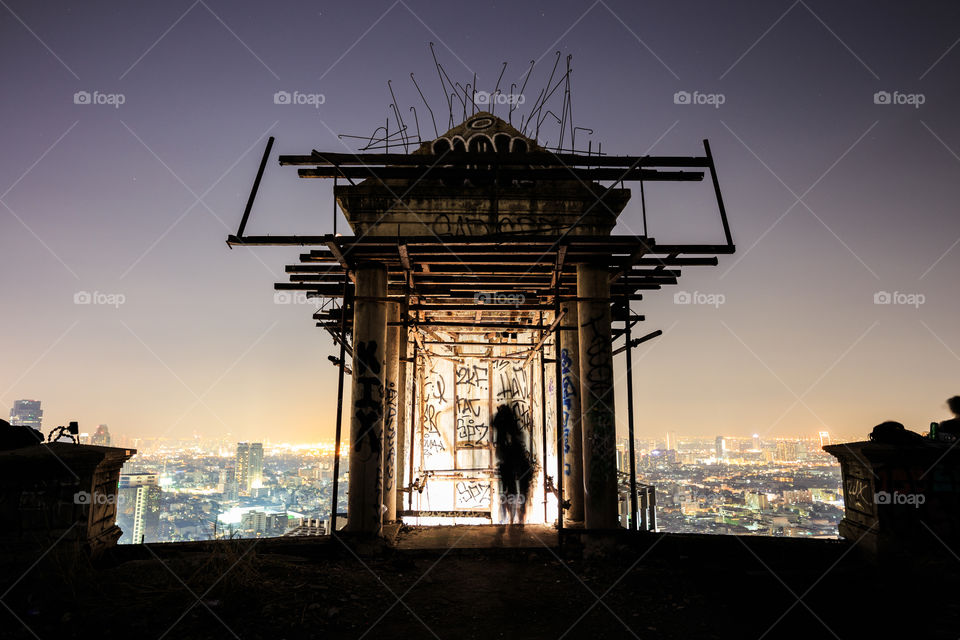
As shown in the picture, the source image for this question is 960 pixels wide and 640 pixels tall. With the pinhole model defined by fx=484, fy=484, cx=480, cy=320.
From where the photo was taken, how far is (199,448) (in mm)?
137000

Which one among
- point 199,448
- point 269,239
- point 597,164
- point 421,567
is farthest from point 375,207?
point 199,448

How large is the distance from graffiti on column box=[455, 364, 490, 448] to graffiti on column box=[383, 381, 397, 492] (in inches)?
203

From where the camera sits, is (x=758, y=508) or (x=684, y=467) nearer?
(x=758, y=508)

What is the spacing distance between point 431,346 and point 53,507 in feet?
37.9

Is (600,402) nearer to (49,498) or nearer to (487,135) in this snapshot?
(487,135)

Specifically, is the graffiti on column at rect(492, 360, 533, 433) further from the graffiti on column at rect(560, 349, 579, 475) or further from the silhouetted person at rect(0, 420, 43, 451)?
the silhouetted person at rect(0, 420, 43, 451)

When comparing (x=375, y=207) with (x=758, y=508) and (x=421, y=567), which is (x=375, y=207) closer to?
(x=421, y=567)

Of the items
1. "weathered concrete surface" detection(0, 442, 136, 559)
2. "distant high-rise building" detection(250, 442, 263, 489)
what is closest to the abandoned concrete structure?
"weathered concrete surface" detection(0, 442, 136, 559)

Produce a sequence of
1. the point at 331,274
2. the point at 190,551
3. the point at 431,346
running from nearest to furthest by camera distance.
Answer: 1. the point at 190,551
2. the point at 331,274
3. the point at 431,346

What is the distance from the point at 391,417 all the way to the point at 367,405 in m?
2.89

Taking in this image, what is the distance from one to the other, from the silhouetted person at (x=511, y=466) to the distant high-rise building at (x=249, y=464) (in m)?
71.3

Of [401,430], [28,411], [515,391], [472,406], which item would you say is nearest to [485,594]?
[401,430]

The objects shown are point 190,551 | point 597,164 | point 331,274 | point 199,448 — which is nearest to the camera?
point 190,551

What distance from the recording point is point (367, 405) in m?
9.13
